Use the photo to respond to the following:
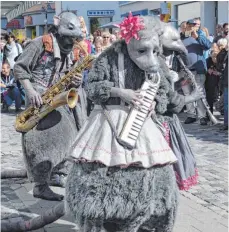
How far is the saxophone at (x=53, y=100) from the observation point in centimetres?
464

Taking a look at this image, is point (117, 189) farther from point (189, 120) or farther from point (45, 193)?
point (189, 120)

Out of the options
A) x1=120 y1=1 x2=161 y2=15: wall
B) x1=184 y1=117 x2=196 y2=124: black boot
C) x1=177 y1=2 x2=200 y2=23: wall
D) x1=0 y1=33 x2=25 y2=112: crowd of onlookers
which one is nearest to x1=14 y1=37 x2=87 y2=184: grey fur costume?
x1=184 y1=117 x2=196 y2=124: black boot

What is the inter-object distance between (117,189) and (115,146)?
0.81ft

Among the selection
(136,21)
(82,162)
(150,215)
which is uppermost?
(136,21)

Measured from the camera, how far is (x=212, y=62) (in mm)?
10500

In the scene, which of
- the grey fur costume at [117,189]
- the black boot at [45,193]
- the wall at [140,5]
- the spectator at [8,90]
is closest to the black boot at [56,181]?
the black boot at [45,193]

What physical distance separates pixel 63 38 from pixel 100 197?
2.04 m

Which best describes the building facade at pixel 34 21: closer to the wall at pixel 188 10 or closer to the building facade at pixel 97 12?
the building facade at pixel 97 12

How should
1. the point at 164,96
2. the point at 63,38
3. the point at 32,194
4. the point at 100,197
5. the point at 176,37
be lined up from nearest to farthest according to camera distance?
the point at 100,197 → the point at 164,96 → the point at 176,37 → the point at 63,38 → the point at 32,194

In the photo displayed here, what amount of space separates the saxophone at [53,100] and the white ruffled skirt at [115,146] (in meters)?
1.28

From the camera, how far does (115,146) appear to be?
3229 mm

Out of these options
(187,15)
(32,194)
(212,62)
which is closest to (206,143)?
(212,62)

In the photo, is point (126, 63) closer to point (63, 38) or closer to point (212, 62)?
point (63, 38)

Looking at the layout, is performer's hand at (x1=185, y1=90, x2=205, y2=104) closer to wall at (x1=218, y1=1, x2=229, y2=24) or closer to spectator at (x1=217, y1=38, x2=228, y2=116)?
spectator at (x1=217, y1=38, x2=228, y2=116)
